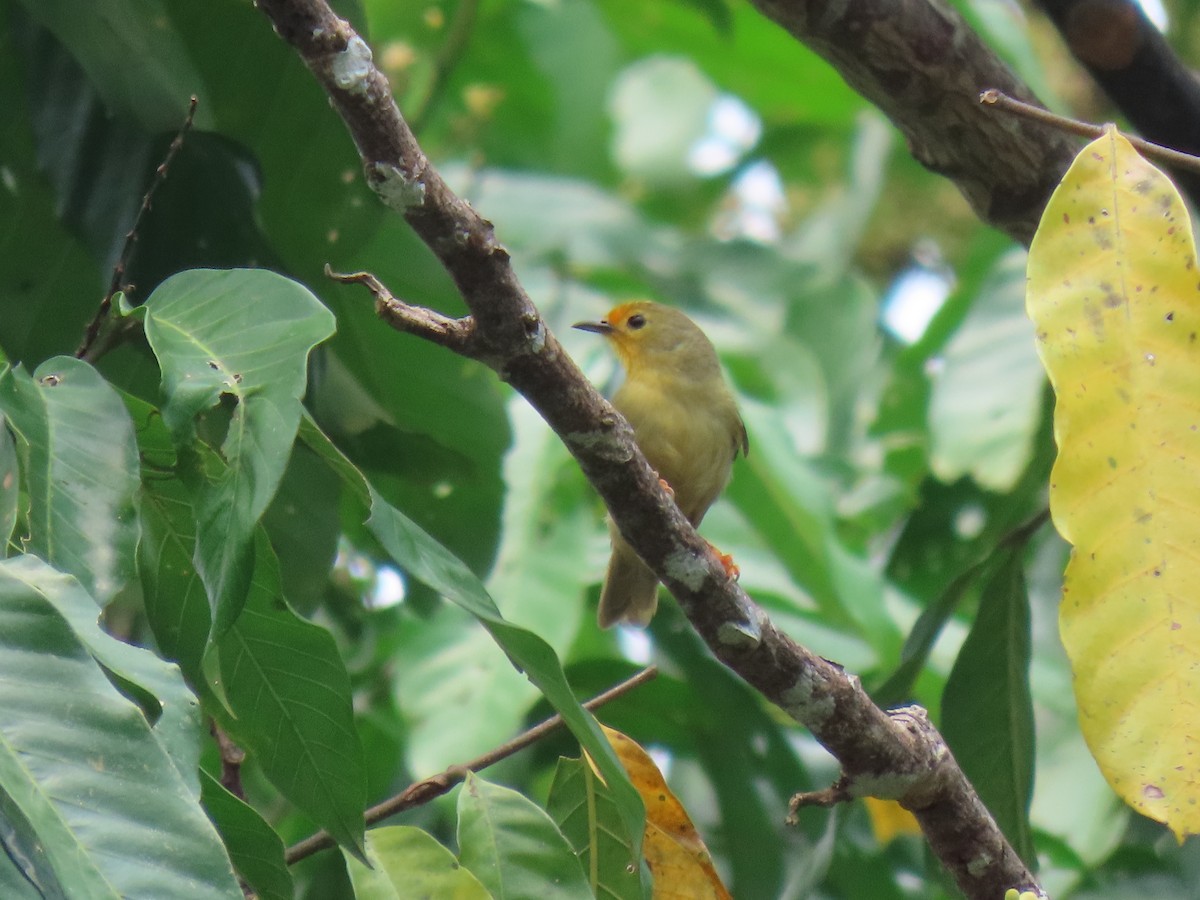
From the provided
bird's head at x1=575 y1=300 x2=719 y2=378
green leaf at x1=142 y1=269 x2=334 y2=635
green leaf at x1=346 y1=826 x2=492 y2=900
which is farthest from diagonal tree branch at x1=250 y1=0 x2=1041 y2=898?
bird's head at x1=575 y1=300 x2=719 y2=378

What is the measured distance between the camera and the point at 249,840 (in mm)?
1988

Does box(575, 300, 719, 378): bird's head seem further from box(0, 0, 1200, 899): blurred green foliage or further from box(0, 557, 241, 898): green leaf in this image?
box(0, 557, 241, 898): green leaf

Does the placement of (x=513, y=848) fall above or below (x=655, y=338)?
above

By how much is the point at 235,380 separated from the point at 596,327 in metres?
2.86

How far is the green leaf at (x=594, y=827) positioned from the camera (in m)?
2.32

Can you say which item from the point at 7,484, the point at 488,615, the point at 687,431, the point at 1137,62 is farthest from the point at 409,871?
the point at 1137,62

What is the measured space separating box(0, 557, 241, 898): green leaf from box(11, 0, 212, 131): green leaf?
1.13 m

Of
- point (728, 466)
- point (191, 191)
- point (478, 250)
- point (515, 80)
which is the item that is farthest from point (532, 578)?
point (515, 80)

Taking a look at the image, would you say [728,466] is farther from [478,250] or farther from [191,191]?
[478,250]

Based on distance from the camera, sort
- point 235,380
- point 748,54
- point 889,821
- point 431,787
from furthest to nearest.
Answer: point 748,54, point 889,821, point 431,787, point 235,380

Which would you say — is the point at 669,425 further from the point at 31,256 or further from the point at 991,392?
the point at 31,256

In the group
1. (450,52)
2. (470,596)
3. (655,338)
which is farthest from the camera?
(655,338)

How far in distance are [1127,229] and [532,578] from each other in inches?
87.4

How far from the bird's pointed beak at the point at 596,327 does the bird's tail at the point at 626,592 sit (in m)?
0.78
